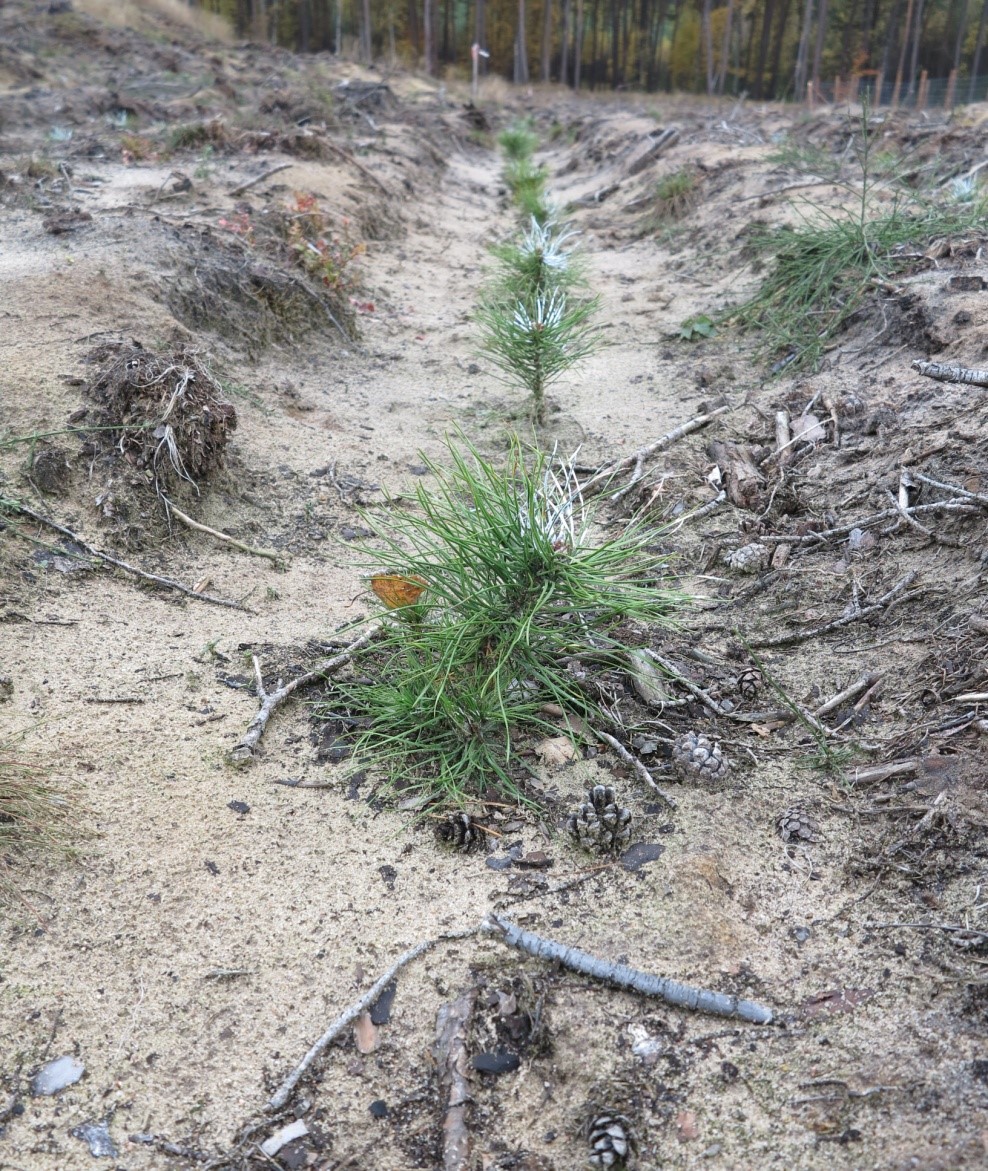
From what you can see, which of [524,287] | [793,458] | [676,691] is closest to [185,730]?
[676,691]

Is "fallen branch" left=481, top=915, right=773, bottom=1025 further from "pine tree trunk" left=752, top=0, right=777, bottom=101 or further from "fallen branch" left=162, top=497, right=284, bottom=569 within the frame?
"pine tree trunk" left=752, top=0, right=777, bottom=101

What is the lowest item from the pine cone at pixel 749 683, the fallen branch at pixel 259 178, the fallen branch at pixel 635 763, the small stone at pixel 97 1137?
the small stone at pixel 97 1137

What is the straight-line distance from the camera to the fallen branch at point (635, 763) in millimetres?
1913

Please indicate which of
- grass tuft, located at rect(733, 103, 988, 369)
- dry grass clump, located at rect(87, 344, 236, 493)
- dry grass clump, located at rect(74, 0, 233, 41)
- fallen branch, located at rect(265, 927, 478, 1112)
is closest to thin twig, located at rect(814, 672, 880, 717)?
fallen branch, located at rect(265, 927, 478, 1112)

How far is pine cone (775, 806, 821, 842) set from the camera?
1779 mm

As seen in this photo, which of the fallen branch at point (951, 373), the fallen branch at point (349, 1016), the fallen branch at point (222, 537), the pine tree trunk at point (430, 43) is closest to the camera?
the fallen branch at point (349, 1016)

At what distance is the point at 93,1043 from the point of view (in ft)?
4.64

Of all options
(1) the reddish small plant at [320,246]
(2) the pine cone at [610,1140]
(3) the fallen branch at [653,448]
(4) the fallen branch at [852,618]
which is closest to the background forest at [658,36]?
(1) the reddish small plant at [320,246]

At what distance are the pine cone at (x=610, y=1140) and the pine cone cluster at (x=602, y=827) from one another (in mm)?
553

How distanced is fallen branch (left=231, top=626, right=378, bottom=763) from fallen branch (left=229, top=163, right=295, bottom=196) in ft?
15.9

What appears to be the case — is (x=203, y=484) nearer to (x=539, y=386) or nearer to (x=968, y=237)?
(x=539, y=386)

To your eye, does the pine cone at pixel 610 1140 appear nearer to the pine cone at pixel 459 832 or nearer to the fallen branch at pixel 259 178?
the pine cone at pixel 459 832

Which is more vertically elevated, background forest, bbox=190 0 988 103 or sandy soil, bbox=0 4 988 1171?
background forest, bbox=190 0 988 103

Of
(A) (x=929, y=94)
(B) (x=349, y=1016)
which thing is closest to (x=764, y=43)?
(A) (x=929, y=94)
